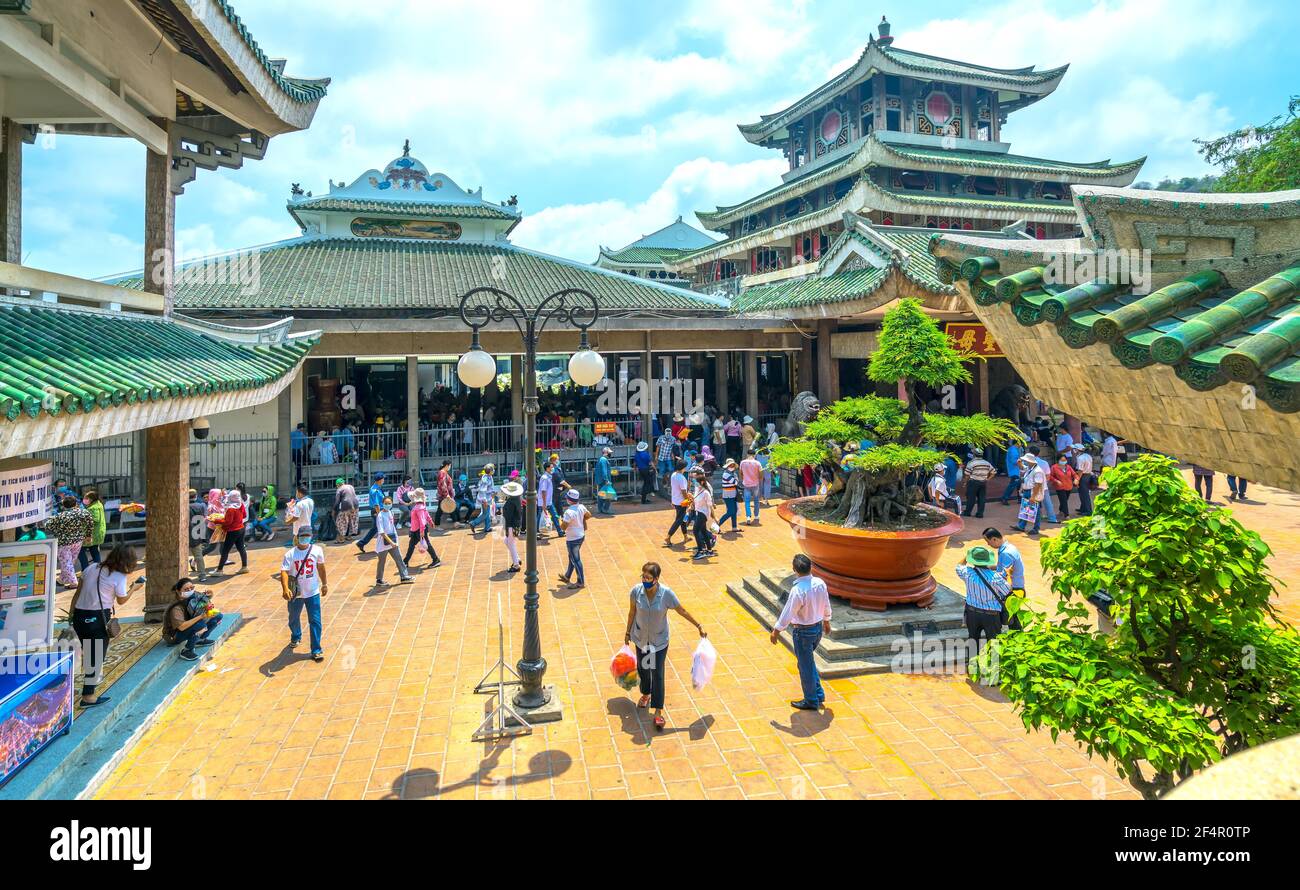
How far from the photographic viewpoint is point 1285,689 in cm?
328

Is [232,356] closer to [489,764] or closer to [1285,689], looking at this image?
[489,764]

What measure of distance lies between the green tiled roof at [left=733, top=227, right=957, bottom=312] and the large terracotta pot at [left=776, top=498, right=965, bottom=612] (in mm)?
7919

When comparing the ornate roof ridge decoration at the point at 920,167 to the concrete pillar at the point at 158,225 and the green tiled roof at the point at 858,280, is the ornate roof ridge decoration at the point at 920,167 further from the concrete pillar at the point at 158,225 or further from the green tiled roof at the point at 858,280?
the concrete pillar at the point at 158,225

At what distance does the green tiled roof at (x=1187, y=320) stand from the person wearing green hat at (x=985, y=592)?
4.22 metres

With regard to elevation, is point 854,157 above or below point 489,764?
above

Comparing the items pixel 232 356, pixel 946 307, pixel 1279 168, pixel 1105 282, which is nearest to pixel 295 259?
pixel 232 356

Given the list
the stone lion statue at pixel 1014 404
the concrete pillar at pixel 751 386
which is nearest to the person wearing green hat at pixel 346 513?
the concrete pillar at pixel 751 386

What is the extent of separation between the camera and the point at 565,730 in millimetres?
6000

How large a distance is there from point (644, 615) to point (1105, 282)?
14.1 ft

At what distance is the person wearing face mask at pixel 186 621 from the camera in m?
7.42

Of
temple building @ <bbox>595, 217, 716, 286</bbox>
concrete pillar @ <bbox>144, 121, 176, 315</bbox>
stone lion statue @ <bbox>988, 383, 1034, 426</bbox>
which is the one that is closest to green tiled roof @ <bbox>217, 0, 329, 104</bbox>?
concrete pillar @ <bbox>144, 121, 176, 315</bbox>

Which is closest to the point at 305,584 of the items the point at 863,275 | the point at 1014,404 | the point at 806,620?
the point at 806,620

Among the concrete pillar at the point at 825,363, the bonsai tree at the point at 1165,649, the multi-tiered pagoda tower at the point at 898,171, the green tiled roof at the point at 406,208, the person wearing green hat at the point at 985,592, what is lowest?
the person wearing green hat at the point at 985,592

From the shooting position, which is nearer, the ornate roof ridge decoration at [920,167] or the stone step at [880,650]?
the stone step at [880,650]
